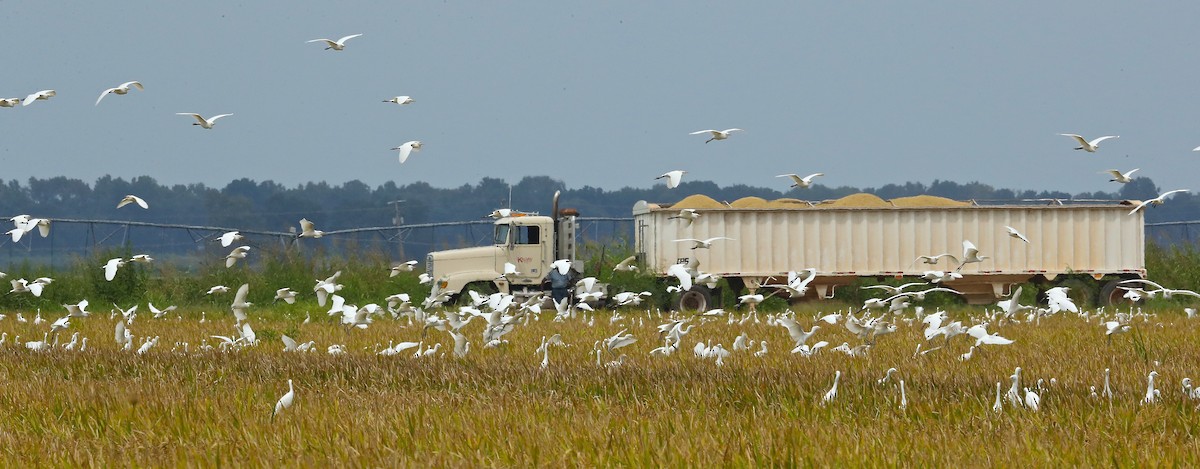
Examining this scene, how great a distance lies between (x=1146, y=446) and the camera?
5727 mm

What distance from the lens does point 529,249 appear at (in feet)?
80.1

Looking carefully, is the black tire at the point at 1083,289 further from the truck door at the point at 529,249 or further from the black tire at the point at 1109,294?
the truck door at the point at 529,249

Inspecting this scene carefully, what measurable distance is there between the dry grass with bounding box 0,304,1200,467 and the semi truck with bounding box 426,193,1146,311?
43.7ft

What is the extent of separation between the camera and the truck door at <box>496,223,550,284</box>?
2434 centimetres

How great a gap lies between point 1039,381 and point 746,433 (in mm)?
2783

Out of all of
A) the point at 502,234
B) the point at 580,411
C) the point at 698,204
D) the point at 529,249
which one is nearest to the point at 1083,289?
the point at 698,204

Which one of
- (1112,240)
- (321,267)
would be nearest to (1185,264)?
(1112,240)

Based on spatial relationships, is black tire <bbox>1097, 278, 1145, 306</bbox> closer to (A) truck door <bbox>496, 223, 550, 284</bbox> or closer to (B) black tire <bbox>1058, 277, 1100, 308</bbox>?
(B) black tire <bbox>1058, 277, 1100, 308</bbox>

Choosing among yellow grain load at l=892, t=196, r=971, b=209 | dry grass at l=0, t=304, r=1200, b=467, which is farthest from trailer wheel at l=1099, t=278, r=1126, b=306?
dry grass at l=0, t=304, r=1200, b=467

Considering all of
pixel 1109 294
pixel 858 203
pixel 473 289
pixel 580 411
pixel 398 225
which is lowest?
pixel 1109 294

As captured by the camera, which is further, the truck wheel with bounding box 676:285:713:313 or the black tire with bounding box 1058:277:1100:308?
the black tire with bounding box 1058:277:1100:308

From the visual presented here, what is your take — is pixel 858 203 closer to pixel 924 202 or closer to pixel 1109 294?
pixel 924 202

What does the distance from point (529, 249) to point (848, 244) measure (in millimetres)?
6381

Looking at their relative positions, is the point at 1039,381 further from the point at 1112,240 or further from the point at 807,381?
the point at 1112,240
